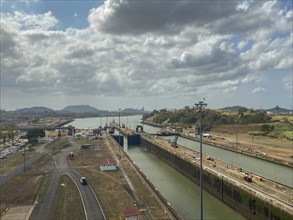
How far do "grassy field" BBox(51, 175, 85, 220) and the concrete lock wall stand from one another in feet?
69.1

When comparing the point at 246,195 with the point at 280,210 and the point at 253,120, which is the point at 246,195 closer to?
the point at 280,210

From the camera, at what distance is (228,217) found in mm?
43875

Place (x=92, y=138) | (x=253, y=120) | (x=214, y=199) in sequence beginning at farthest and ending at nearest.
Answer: (x=253, y=120)
(x=92, y=138)
(x=214, y=199)

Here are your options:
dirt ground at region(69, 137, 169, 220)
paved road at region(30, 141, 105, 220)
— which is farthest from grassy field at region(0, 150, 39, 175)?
dirt ground at region(69, 137, 169, 220)

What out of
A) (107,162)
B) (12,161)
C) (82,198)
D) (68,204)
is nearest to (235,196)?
(82,198)

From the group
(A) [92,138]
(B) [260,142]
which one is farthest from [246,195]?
(A) [92,138]

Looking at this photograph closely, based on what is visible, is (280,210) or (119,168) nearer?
(280,210)

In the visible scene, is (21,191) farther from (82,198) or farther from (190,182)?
(190,182)

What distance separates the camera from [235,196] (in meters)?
47.7

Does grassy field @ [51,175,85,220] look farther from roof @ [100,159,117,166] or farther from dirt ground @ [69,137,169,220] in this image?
roof @ [100,159,117,166]

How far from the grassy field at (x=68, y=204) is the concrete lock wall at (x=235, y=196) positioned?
69.1 feet

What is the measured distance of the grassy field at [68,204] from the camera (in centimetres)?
3797

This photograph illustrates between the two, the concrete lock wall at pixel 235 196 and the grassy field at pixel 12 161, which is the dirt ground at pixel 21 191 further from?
the concrete lock wall at pixel 235 196

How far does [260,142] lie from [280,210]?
80.0 meters
